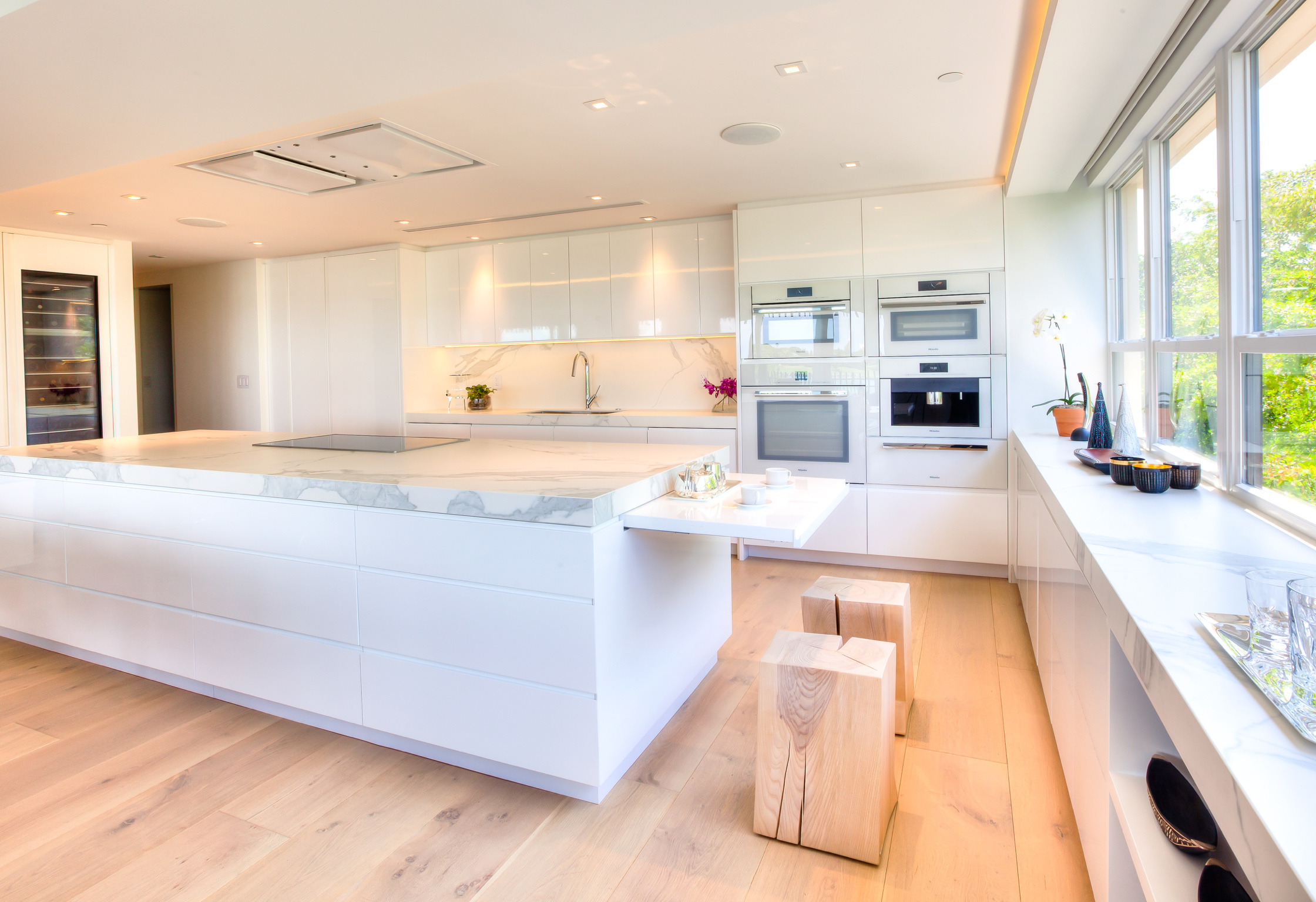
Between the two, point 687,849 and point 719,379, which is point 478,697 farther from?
point 719,379

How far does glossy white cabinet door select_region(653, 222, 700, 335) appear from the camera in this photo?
477cm

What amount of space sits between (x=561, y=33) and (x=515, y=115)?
953 mm

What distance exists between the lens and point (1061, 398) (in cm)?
389

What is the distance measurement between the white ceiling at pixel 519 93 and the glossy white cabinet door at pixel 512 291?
3.43 ft

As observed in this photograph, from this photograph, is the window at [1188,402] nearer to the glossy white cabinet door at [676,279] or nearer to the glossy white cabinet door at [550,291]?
the glossy white cabinet door at [676,279]

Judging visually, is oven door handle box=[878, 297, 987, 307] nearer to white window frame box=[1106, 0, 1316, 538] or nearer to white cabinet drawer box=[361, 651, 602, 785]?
white window frame box=[1106, 0, 1316, 538]

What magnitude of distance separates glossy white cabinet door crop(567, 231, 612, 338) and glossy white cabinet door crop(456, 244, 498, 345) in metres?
0.71

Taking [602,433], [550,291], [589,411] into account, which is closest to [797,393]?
[602,433]

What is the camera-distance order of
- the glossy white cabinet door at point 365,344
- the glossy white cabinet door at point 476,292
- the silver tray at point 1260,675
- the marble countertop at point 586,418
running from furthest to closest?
1. the glossy white cabinet door at point 365,344
2. the glossy white cabinet door at point 476,292
3. the marble countertop at point 586,418
4. the silver tray at point 1260,675

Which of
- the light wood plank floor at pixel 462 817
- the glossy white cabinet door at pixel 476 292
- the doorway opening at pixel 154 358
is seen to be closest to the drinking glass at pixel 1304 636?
the light wood plank floor at pixel 462 817

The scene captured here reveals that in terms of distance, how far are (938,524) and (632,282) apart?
2.48m

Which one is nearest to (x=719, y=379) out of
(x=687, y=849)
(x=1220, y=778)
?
(x=687, y=849)

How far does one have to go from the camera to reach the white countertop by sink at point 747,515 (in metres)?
1.69

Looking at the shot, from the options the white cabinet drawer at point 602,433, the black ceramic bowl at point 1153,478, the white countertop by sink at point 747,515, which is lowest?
the white countertop by sink at point 747,515
